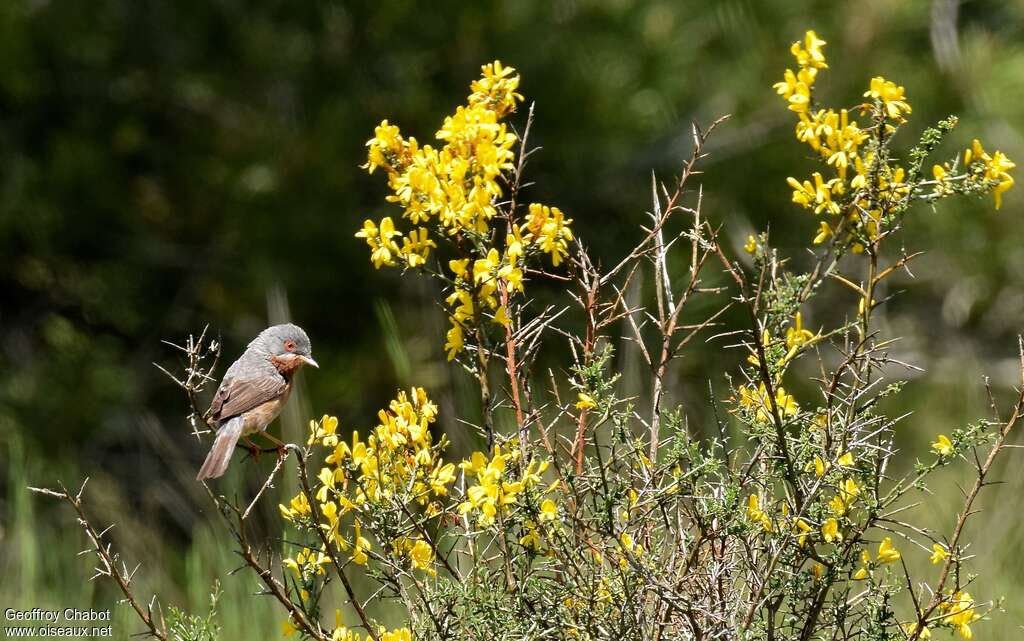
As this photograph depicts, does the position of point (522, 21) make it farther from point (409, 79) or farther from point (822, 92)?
point (822, 92)

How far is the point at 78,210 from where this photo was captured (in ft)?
18.4

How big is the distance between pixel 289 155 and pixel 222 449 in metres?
2.84

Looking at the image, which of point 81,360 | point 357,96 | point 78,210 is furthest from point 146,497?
point 357,96

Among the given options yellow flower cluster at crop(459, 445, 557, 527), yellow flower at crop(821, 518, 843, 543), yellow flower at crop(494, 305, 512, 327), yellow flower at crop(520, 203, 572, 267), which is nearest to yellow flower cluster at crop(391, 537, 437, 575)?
yellow flower cluster at crop(459, 445, 557, 527)

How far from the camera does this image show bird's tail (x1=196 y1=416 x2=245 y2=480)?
8.87ft

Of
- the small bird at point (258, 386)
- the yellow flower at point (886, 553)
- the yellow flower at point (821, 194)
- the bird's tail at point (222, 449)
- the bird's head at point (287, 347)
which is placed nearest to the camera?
the yellow flower at point (821, 194)

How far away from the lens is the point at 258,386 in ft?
10.3

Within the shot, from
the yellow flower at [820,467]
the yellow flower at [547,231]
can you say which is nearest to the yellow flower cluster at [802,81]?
the yellow flower at [547,231]

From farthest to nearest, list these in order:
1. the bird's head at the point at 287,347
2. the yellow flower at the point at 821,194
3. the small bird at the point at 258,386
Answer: the bird's head at the point at 287,347 < the small bird at the point at 258,386 < the yellow flower at the point at 821,194

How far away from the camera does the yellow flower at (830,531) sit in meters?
1.86

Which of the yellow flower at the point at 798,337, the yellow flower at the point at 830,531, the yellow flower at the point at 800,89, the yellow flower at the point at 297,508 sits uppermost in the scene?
the yellow flower at the point at 800,89

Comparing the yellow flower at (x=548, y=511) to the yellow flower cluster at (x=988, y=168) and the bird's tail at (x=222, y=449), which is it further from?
the bird's tail at (x=222, y=449)

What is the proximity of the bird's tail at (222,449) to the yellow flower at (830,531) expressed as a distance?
1.34 m

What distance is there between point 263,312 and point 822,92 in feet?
9.42
